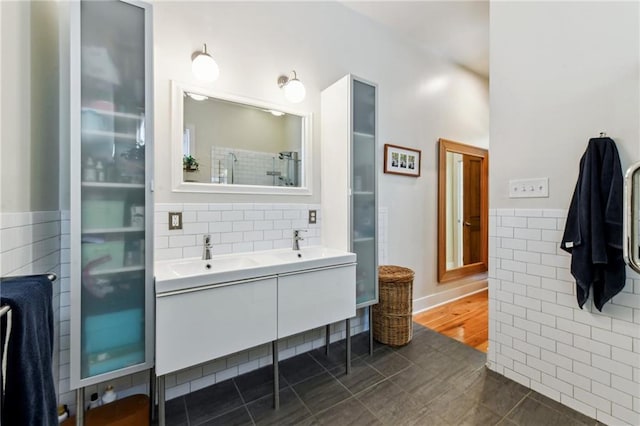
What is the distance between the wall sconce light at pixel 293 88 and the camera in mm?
→ 2234

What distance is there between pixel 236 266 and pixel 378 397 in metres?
1.28

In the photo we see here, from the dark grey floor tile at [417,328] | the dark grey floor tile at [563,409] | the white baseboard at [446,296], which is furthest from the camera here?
the white baseboard at [446,296]

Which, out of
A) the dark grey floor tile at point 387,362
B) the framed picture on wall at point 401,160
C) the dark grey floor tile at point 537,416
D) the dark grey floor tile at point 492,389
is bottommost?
the dark grey floor tile at point 537,416

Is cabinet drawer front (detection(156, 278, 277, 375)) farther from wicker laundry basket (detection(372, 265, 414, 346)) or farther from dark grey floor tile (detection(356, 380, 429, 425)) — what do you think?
wicker laundry basket (detection(372, 265, 414, 346))

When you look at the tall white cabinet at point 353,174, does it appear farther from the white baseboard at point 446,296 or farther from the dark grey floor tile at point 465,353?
the white baseboard at point 446,296

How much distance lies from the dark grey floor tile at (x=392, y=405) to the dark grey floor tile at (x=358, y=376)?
5cm

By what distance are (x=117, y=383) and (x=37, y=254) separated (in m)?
0.94

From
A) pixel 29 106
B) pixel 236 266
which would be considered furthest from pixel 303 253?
pixel 29 106

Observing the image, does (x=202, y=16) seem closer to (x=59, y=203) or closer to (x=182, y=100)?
(x=182, y=100)

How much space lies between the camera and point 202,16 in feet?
6.40

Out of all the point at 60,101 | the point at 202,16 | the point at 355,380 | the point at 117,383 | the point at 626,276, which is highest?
the point at 202,16

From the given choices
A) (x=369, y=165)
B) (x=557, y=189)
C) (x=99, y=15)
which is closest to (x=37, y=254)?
(x=99, y=15)

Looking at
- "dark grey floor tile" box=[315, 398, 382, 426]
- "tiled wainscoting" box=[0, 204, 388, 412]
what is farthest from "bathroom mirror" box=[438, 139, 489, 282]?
"dark grey floor tile" box=[315, 398, 382, 426]

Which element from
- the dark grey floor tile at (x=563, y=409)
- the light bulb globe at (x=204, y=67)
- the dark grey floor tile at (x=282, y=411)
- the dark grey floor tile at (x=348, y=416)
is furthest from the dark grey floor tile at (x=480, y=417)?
the light bulb globe at (x=204, y=67)
